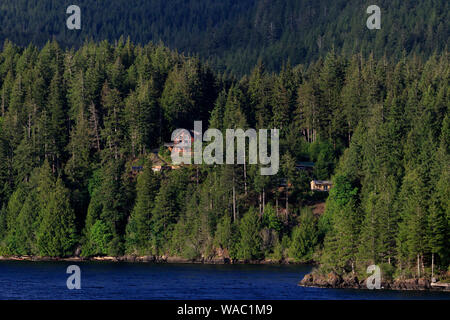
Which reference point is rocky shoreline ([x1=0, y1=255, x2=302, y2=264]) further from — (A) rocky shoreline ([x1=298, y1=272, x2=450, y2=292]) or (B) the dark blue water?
(A) rocky shoreline ([x1=298, y1=272, x2=450, y2=292])

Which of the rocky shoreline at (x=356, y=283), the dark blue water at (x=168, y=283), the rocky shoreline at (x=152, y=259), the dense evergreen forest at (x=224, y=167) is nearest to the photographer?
the dark blue water at (x=168, y=283)

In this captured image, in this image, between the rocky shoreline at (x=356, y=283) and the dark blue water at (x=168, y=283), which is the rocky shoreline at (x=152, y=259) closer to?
the dark blue water at (x=168, y=283)

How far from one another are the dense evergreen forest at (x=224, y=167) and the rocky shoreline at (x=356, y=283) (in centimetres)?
139

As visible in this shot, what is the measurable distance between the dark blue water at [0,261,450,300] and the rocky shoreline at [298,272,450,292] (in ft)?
7.39

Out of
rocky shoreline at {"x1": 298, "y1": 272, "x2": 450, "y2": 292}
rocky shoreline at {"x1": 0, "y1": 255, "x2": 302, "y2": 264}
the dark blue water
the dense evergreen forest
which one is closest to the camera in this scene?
the dark blue water

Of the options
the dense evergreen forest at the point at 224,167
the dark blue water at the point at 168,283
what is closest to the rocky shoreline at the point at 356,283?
the dense evergreen forest at the point at 224,167

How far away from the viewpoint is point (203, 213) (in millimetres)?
111750

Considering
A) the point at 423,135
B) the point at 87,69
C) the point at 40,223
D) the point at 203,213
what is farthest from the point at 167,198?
the point at 87,69

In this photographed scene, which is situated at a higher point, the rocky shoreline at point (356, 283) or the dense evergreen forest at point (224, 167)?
the dense evergreen forest at point (224, 167)

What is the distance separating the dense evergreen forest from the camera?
9156 centimetres

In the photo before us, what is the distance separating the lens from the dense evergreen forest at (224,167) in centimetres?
9156

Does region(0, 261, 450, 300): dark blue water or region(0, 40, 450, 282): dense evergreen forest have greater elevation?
region(0, 40, 450, 282): dense evergreen forest

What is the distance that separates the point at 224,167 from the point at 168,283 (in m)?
32.1

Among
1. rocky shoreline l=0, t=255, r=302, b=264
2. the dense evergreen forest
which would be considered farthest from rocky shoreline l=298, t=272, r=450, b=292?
rocky shoreline l=0, t=255, r=302, b=264
